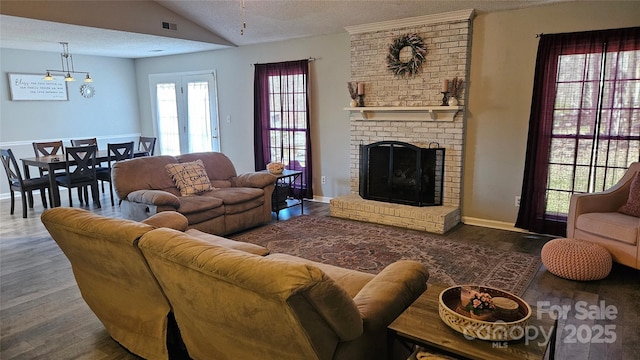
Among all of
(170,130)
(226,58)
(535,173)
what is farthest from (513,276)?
(170,130)

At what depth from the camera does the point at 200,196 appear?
461 centimetres

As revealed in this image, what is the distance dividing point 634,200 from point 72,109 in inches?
342

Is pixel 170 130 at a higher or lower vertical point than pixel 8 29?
lower

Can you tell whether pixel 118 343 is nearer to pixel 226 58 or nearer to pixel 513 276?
pixel 513 276

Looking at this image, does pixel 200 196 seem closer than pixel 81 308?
No

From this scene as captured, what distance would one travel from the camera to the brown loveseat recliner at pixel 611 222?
3.34 metres

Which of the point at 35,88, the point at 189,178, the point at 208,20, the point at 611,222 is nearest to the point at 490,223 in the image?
the point at 611,222

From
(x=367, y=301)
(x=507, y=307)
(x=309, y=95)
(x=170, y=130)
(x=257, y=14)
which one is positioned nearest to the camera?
(x=507, y=307)

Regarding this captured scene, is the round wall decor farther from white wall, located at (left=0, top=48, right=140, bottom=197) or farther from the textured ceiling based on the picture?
the textured ceiling

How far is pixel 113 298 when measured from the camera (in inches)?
95.9

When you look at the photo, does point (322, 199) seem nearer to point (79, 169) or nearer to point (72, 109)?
point (79, 169)

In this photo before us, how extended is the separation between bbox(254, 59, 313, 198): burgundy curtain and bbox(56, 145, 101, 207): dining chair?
8.05 ft

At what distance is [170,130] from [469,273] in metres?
6.73

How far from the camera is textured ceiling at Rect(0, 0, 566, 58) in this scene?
180 inches
